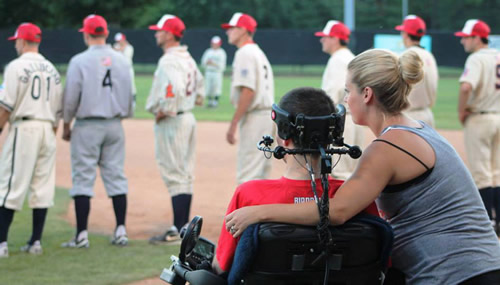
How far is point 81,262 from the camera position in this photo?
664 cm

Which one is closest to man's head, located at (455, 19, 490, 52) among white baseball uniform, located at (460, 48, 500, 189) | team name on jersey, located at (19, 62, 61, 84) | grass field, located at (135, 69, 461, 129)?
white baseball uniform, located at (460, 48, 500, 189)

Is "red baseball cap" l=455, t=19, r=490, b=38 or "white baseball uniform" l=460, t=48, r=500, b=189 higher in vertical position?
"red baseball cap" l=455, t=19, r=490, b=38

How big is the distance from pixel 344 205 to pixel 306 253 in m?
0.23

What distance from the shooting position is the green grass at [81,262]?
19.9ft

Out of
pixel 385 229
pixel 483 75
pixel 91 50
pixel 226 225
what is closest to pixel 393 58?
pixel 385 229

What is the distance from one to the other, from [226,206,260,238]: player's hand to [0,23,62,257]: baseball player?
459cm

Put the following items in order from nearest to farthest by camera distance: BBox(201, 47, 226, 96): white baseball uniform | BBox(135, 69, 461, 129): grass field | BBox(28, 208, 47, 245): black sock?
BBox(28, 208, 47, 245): black sock, BBox(135, 69, 461, 129): grass field, BBox(201, 47, 226, 96): white baseball uniform

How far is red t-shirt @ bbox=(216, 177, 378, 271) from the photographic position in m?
2.87

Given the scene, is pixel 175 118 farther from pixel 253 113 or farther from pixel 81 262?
pixel 81 262

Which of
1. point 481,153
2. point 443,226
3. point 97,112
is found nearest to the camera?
point 443,226

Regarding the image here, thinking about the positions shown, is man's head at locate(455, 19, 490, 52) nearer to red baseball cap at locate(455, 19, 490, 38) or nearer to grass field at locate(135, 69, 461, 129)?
red baseball cap at locate(455, 19, 490, 38)

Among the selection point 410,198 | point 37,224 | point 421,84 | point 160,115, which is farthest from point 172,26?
point 410,198

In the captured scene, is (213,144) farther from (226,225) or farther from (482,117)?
(226,225)

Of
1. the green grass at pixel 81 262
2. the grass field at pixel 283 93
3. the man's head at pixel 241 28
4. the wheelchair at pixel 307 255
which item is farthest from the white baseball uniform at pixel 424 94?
the grass field at pixel 283 93
